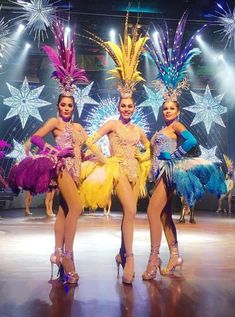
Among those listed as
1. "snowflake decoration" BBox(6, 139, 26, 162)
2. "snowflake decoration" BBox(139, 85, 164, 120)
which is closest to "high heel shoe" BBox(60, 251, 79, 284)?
"snowflake decoration" BBox(6, 139, 26, 162)

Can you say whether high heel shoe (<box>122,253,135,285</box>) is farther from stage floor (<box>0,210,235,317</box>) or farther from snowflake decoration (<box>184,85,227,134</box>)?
snowflake decoration (<box>184,85,227,134</box>)

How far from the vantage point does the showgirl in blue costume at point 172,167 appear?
3.47 meters

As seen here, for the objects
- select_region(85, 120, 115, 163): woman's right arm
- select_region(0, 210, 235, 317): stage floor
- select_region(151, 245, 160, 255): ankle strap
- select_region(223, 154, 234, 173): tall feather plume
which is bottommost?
select_region(0, 210, 235, 317): stage floor

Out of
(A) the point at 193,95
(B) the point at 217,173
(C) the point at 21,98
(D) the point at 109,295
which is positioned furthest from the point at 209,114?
(D) the point at 109,295

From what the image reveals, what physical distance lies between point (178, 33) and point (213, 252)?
7.96ft

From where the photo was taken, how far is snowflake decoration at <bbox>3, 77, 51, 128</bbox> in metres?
13.4

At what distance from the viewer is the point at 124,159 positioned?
140 inches

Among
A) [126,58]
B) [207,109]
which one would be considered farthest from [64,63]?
[207,109]

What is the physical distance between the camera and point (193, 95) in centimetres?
1418

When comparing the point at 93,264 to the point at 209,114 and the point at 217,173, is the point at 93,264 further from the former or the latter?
the point at 209,114

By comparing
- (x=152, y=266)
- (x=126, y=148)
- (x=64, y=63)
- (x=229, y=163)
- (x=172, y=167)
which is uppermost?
(x=229, y=163)

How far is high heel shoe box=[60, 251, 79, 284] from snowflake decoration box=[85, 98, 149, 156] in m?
9.57

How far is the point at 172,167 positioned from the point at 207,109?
11.2 metres

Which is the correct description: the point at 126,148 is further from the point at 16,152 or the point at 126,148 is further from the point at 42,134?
the point at 16,152
